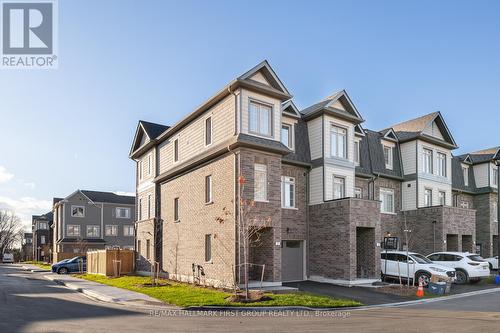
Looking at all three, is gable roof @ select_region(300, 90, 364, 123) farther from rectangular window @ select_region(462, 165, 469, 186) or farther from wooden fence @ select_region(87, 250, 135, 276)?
rectangular window @ select_region(462, 165, 469, 186)

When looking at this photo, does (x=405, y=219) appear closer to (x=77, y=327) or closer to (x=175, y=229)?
(x=175, y=229)

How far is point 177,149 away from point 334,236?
10338mm

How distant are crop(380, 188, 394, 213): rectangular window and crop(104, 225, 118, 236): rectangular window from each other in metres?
45.5

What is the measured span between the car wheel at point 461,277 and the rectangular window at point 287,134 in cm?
1117

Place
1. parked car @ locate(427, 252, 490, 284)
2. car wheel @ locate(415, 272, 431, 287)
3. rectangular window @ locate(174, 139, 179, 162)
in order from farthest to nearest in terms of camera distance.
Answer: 1. rectangular window @ locate(174, 139, 179, 162)
2. parked car @ locate(427, 252, 490, 284)
3. car wheel @ locate(415, 272, 431, 287)

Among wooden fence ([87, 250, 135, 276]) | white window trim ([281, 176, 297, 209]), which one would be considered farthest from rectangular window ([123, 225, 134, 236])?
white window trim ([281, 176, 297, 209])

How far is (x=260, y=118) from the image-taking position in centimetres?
1964

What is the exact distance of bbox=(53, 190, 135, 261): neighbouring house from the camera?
58.6 metres

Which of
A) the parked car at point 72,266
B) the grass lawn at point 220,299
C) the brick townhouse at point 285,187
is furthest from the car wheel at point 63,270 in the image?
the grass lawn at point 220,299

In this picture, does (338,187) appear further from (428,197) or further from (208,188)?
(428,197)

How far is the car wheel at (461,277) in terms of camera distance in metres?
22.8

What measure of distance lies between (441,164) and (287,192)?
14.5 metres

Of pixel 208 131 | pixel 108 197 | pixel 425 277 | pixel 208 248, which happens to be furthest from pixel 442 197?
pixel 108 197

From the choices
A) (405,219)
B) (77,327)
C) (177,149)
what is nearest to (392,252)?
(405,219)
